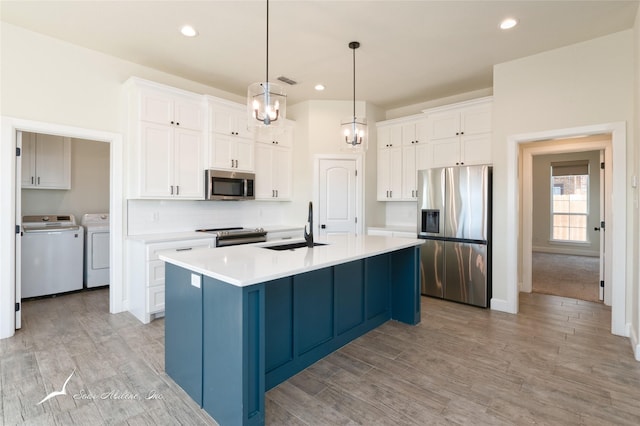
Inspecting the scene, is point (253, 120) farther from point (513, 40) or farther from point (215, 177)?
point (513, 40)

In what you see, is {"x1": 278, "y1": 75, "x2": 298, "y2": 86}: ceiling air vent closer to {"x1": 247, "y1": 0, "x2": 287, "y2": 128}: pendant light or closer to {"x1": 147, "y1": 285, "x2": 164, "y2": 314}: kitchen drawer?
{"x1": 247, "y1": 0, "x2": 287, "y2": 128}: pendant light

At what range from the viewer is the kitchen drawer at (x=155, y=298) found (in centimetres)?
348

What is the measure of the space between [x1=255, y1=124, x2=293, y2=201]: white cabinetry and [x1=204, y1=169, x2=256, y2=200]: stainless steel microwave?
284mm

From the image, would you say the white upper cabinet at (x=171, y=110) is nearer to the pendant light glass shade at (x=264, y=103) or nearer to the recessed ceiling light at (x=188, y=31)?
the recessed ceiling light at (x=188, y=31)

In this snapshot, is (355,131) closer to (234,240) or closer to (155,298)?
(234,240)

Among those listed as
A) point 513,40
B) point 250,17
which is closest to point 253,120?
point 250,17

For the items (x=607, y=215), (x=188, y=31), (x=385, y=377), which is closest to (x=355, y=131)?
(x=188, y=31)

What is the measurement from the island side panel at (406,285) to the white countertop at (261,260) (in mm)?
498

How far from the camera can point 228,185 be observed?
453cm

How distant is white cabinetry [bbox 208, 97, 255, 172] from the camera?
170 inches

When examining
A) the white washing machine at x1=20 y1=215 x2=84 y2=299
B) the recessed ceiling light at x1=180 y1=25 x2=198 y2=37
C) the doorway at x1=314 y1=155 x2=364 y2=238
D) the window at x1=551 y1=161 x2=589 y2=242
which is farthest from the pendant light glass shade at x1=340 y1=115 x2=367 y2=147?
the window at x1=551 y1=161 x2=589 y2=242

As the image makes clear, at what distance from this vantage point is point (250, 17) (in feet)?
9.76

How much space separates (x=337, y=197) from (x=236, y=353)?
373cm

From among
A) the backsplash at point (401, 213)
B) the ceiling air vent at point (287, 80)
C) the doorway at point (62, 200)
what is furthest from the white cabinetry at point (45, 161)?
the backsplash at point (401, 213)
